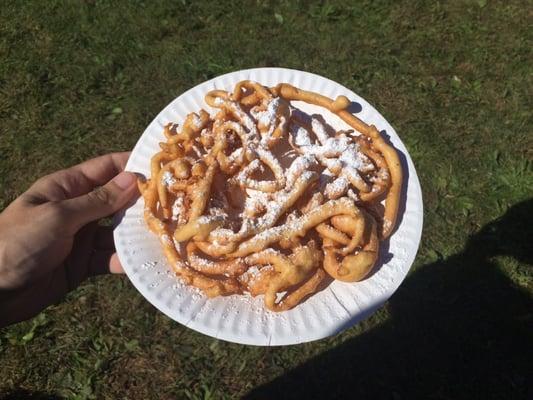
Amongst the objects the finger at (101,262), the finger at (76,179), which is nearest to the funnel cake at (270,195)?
the finger at (76,179)

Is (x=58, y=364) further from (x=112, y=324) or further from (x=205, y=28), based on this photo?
(x=205, y=28)

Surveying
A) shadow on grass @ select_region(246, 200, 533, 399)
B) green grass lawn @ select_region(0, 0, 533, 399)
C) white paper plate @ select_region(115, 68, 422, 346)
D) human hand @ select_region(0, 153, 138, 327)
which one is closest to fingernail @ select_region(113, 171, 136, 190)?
human hand @ select_region(0, 153, 138, 327)

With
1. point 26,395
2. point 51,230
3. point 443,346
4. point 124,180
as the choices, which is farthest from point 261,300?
point 26,395

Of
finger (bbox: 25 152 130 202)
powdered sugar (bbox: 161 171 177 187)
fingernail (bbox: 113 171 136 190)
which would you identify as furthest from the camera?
finger (bbox: 25 152 130 202)

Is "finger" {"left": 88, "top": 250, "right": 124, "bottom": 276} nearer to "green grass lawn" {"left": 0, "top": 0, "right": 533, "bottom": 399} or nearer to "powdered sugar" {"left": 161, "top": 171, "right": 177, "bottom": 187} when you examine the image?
"green grass lawn" {"left": 0, "top": 0, "right": 533, "bottom": 399}

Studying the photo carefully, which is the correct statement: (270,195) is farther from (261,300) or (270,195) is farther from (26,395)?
(26,395)

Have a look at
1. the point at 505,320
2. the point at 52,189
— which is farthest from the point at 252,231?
the point at 505,320

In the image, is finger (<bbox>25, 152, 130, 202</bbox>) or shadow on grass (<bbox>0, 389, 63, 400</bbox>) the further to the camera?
shadow on grass (<bbox>0, 389, 63, 400</bbox>)
